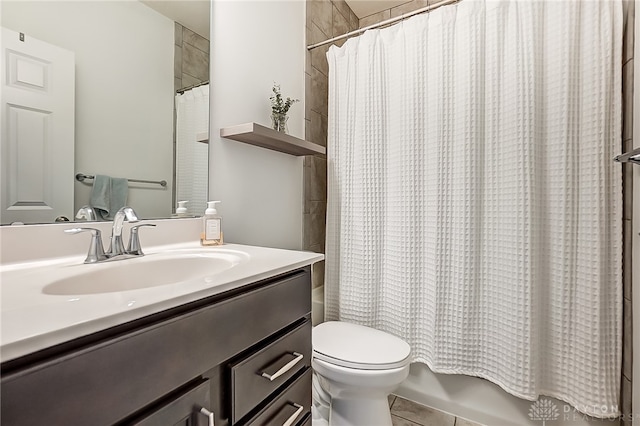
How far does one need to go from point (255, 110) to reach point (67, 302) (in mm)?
1122

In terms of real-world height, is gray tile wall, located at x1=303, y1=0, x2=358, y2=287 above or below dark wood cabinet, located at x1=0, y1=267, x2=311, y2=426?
above

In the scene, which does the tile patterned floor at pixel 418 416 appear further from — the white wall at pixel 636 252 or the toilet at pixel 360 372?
the white wall at pixel 636 252

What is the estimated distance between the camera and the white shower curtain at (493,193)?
1.10 metres

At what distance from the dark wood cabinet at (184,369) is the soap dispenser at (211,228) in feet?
1.43

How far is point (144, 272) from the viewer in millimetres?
815

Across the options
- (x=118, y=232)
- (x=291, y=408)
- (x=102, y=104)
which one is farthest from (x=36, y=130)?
(x=291, y=408)

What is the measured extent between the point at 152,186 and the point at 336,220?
2.96 feet

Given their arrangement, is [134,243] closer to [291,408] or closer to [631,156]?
[291,408]

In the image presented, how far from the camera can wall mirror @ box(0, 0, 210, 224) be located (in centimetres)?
74

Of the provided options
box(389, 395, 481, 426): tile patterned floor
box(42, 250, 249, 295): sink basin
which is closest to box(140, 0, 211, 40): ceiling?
box(42, 250, 249, 295): sink basin

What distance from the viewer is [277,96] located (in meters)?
1.42

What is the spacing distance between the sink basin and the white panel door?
0.20 meters

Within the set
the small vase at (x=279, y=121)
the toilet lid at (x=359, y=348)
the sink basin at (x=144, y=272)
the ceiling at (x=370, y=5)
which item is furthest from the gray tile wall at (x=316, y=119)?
the sink basin at (x=144, y=272)

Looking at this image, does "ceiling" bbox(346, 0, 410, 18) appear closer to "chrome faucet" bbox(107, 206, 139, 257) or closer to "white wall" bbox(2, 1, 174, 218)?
"white wall" bbox(2, 1, 174, 218)
